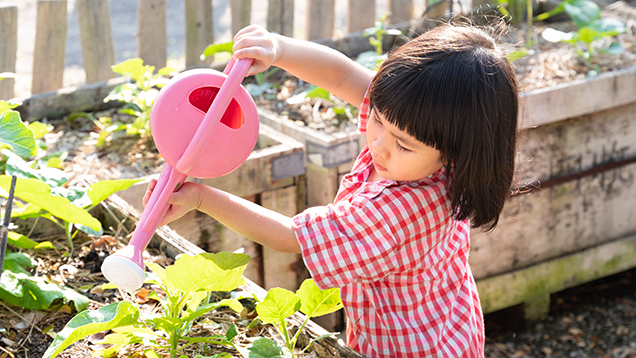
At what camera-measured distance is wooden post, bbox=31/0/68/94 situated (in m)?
2.20

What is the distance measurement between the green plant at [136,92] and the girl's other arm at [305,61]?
782mm

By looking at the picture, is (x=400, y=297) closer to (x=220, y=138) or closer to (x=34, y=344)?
(x=220, y=138)

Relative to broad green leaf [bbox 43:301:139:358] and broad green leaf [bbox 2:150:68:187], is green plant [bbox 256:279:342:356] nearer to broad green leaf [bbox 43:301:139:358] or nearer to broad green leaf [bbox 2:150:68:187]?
broad green leaf [bbox 43:301:139:358]

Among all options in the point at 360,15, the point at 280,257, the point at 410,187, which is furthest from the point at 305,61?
the point at 360,15

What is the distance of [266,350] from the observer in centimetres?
101

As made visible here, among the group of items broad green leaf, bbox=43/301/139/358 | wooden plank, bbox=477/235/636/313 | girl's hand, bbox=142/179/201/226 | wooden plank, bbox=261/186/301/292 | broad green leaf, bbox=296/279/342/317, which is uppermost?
girl's hand, bbox=142/179/201/226

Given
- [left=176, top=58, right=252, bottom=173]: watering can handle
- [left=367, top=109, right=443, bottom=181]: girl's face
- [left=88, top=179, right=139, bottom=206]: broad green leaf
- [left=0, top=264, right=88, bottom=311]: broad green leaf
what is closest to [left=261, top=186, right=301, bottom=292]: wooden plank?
[left=88, top=179, right=139, bottom=206]: broad green leaf

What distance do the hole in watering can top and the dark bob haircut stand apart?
232mm

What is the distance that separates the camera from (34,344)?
1.17 m

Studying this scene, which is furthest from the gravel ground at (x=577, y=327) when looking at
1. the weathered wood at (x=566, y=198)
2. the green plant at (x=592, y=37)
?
the green plant at (x=592, y=37)

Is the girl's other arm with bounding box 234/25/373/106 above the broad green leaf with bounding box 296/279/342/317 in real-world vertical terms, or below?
above

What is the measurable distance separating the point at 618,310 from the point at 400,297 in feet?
5.65

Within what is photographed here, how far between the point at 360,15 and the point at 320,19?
21cm

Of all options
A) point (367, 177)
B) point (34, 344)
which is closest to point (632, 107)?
point (367, 177)
